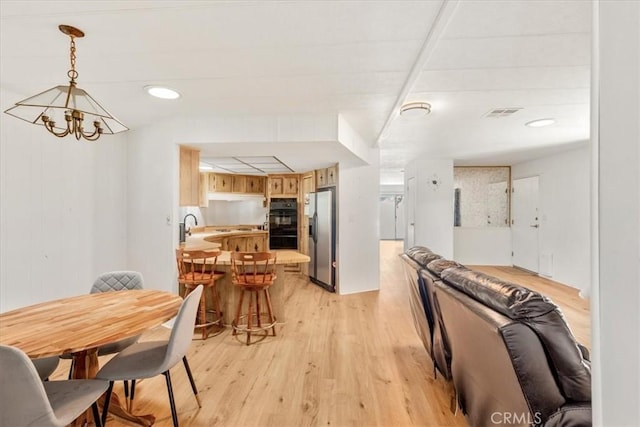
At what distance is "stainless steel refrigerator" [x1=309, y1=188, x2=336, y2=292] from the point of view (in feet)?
15.5

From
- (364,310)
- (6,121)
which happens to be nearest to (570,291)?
(364,310)

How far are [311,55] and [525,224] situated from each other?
5999mm

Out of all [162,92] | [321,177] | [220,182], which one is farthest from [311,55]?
[220,182]

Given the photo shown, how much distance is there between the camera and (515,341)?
1.11 m

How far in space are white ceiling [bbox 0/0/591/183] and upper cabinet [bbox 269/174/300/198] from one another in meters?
2.99

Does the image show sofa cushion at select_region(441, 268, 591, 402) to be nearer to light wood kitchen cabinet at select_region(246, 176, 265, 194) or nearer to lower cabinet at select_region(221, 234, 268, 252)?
lower cabinet at select_region(221, 234, 268, 252)

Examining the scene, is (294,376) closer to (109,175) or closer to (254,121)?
(254,121)

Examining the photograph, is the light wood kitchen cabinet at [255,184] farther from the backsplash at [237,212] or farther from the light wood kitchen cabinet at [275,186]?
the light wood kitchen cabinet at [275,186]

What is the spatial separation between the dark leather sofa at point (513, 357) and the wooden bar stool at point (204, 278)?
2.32m

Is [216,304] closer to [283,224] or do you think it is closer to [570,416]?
[283,224]

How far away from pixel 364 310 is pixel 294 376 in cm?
174

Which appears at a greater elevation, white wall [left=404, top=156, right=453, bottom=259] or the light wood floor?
white wall [left=404, top=156, right=453, bottom=259]

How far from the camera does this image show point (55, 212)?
278 cm

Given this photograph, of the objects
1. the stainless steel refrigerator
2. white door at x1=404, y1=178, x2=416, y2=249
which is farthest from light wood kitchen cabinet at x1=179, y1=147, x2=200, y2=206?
white door at x1=404, y1=178, x2=416, y2=249
